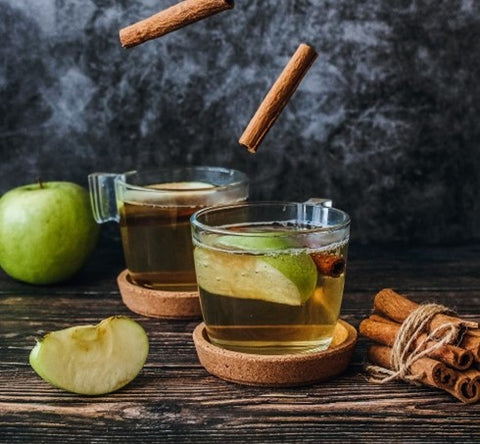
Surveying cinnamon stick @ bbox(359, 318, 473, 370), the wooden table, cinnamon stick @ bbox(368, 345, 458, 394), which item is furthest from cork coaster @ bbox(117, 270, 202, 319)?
cinnamon stick @ bbox(368, 345, 458, 394)

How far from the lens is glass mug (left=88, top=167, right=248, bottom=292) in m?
1.30

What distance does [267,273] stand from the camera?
→ 1.05m

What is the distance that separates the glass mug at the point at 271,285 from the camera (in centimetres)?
104

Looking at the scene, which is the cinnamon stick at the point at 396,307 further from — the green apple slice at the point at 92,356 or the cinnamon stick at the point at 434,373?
the green apple slice at the point at 92,356

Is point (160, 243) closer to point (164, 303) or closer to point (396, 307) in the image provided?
point (164, 303)

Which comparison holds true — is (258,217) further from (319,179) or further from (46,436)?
(319,179)

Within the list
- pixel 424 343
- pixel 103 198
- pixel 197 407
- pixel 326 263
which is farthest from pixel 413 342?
pixel 103 198

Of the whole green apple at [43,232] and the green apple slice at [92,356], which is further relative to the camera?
the whole green apple at [43,232]

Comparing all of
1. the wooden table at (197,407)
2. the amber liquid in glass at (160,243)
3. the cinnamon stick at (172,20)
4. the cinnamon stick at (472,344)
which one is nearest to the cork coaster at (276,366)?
the wooden table at (197,407)

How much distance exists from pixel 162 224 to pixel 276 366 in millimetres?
344

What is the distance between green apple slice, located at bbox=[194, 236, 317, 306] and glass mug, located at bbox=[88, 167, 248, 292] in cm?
25

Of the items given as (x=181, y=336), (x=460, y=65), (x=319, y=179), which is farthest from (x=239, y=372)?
(x=460, y=65)

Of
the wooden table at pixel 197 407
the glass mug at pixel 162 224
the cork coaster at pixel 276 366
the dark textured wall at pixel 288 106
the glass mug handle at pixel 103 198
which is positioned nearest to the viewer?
the wooden table at pixel 197 407

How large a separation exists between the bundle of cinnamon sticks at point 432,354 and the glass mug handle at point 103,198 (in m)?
0.51
